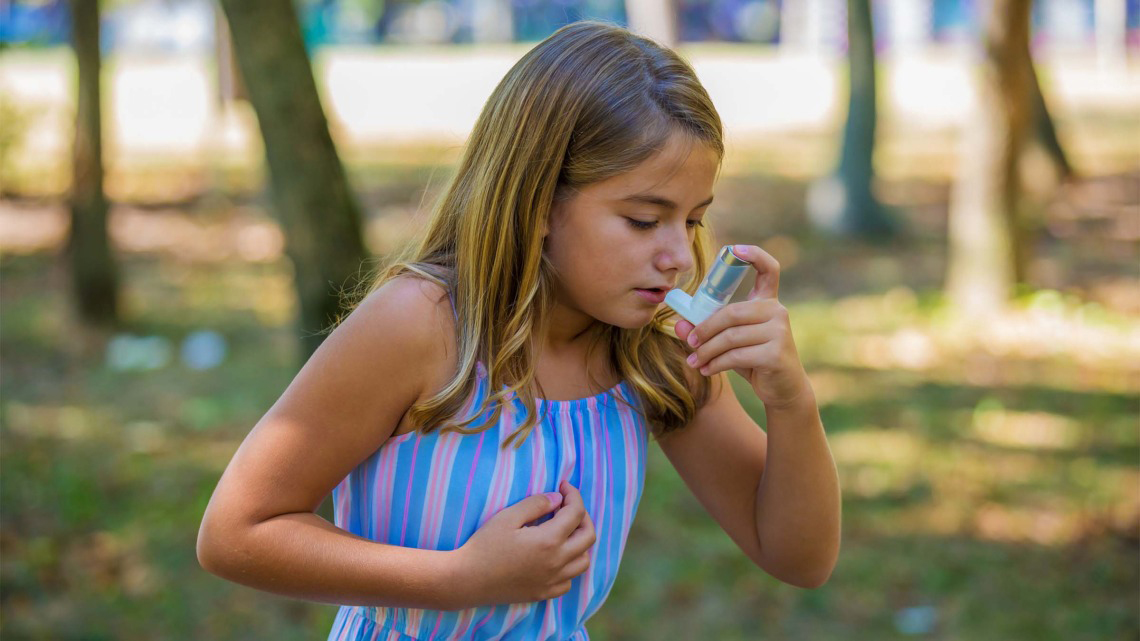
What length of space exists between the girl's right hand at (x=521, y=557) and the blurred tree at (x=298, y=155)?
5.31ft

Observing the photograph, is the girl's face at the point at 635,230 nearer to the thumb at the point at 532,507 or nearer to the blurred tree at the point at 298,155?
the thumb at the point at 532,507

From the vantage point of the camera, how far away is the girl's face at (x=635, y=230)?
5.25 feet

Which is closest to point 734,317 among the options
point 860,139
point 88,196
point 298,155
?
point 298,155

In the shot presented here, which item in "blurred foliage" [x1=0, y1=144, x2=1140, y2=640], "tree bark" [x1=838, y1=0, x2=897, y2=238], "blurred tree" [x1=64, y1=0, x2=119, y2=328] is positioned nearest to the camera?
"blurred foliage" [x1=0, y1=144, x2=1140, y2=640]

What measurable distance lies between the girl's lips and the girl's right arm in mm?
318

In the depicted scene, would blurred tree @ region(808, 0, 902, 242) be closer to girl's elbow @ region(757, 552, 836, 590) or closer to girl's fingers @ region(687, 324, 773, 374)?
girl's elbow @ region(757, 552, 836, 590)

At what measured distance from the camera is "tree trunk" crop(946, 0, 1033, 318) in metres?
7.26

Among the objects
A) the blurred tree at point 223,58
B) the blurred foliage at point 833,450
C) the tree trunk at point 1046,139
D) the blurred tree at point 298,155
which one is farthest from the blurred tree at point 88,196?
→ the tree trunk at point 1046,139

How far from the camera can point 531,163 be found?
1.63 m

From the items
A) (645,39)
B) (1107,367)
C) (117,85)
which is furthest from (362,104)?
(645,39)

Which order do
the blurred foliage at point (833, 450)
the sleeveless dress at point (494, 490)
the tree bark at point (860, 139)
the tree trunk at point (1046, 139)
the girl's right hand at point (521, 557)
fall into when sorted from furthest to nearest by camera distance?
1. the tree trunk at point (1046, 139)
2. the tree bark at point (860, 139)
3. the blurred foliage at point (833, 450)
4. the sleeveless dress at point (494, 490)
5. the girl's right hand at point (521, 557)

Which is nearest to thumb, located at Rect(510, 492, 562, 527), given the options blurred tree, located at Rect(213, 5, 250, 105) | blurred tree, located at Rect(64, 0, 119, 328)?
blurred tree, located at Rect(64, 0, 119, 328)

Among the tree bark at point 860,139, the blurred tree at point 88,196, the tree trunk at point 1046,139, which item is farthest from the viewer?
the tree trunk at point 1046,139

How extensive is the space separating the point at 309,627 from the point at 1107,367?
460 cm
